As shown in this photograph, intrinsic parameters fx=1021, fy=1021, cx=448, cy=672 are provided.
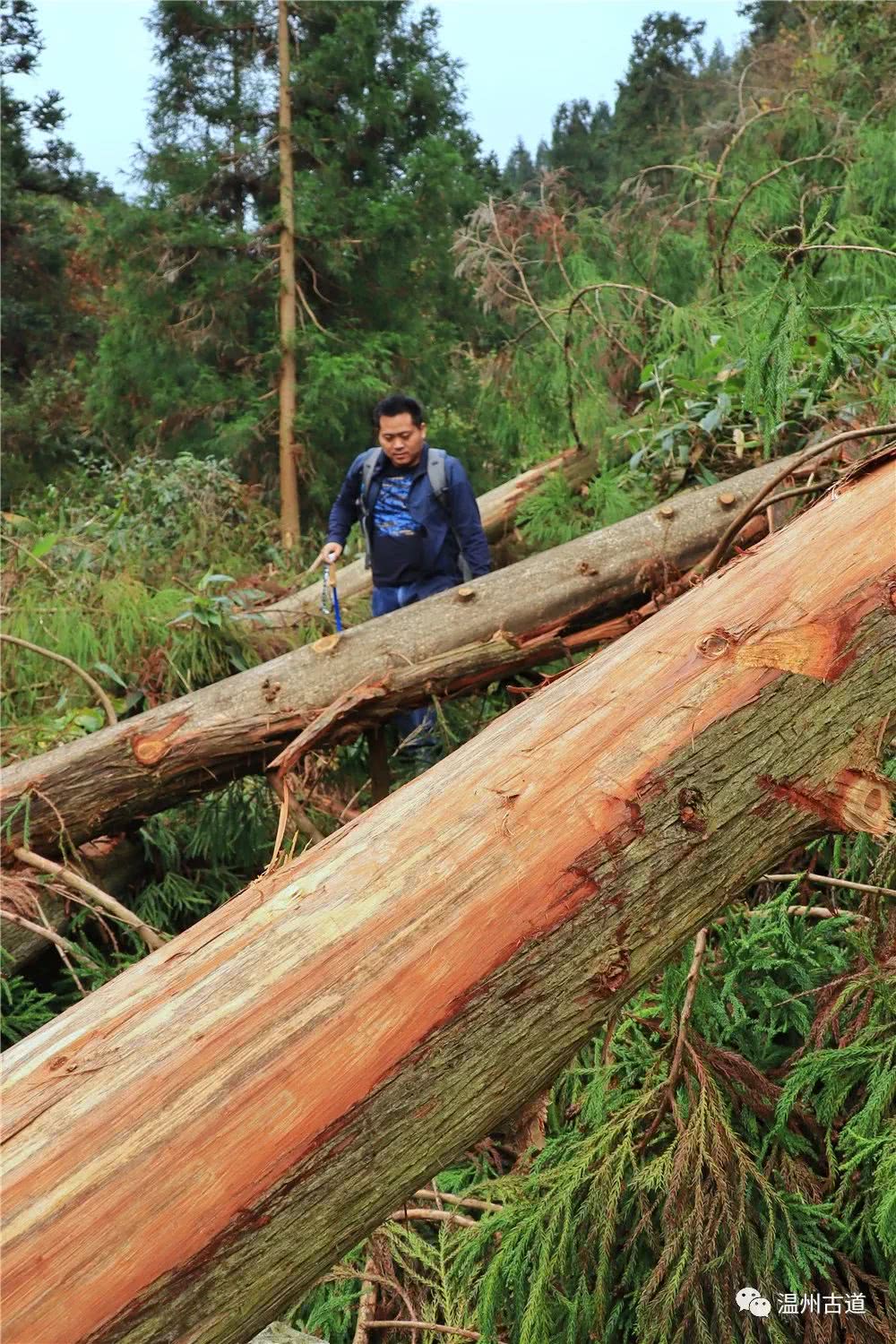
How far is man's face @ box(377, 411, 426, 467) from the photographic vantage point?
4688 mm

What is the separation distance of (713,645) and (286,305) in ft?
41.8

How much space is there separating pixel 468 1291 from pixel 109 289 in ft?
48.0

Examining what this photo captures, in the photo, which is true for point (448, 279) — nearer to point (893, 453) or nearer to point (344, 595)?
point (344, 595)

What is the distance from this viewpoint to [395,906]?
156 centimetres

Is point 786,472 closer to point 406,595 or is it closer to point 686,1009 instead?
point 686,1009

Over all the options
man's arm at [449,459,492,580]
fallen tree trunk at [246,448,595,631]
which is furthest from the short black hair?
fallen tree trunk at [246,448,595,631]

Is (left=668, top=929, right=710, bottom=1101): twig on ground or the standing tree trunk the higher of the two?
the standing tree trunk

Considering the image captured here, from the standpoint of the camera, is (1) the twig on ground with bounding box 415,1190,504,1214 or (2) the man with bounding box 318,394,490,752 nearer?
(1) the twig on ground with bounding box 415,1190,504,1214

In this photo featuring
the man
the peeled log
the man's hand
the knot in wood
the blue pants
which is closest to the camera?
the knot in wood

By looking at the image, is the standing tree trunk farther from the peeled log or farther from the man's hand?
the peeled log

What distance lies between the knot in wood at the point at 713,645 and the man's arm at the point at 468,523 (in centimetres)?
297

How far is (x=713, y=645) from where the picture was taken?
181cm

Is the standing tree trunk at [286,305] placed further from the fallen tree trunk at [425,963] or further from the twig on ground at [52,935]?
the fallen tree trunk at [425,963]

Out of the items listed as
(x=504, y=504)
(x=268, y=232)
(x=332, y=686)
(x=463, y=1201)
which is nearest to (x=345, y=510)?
(x=332, y=686)
